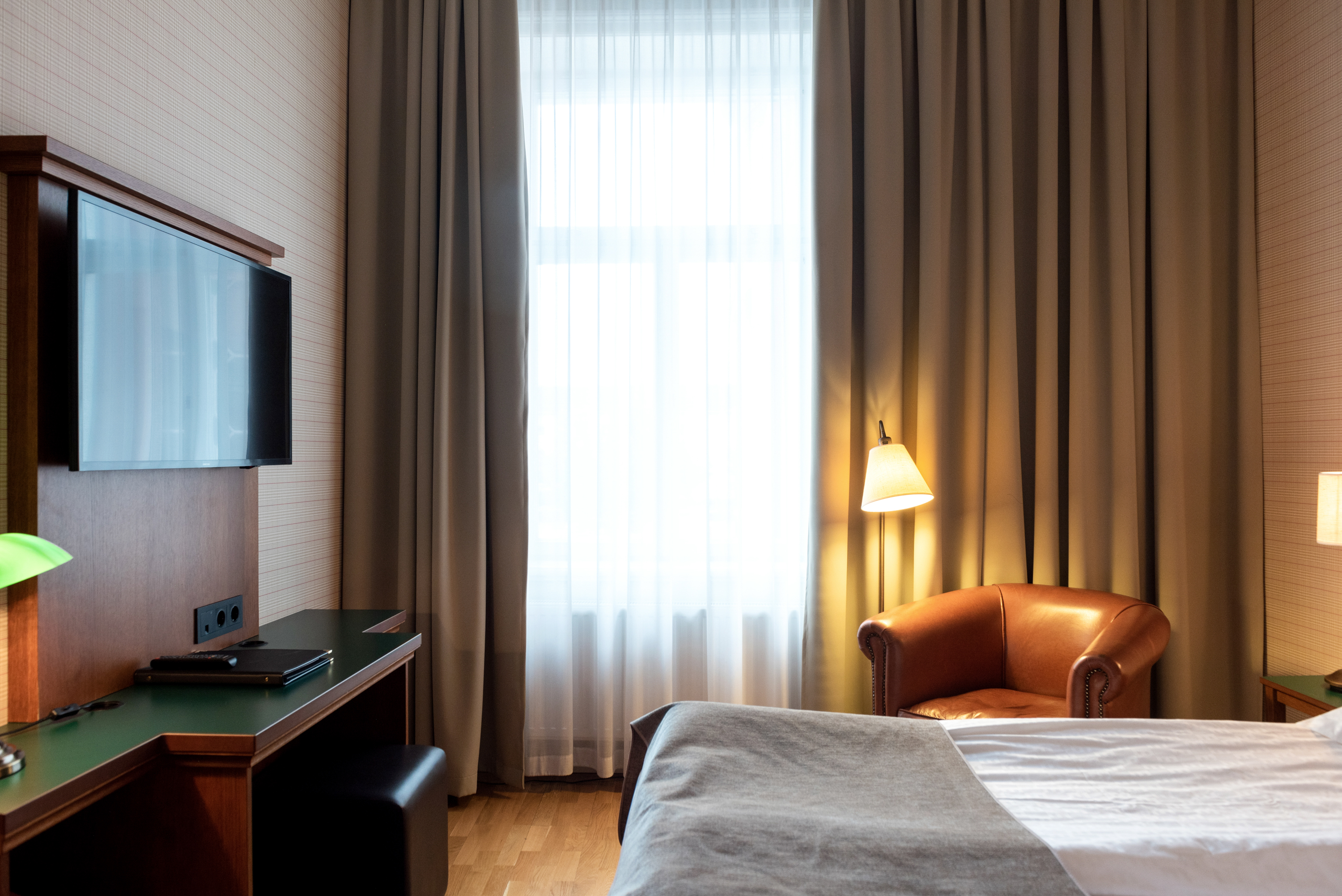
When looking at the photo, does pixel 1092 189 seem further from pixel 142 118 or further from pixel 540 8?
pixel 142 118

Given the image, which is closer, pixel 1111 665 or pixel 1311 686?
pixel 1111 665

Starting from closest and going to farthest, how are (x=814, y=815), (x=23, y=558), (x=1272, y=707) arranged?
(x=23, y=558) < (x=814, y=815) < (x=1272, y=707)

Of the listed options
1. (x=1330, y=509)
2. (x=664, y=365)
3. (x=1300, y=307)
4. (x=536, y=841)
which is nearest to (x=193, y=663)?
(x=536, y=841)

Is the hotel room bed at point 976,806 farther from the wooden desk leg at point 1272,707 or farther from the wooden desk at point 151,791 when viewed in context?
the wooden desk leg at point 1272,707

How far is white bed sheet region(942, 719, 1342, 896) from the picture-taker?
46.1 inches

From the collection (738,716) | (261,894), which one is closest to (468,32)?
(738,716)

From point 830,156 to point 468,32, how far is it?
4.87 ft

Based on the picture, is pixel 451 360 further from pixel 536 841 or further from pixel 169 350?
→ pixel 536 841

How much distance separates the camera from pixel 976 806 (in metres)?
1.40

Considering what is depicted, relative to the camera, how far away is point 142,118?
1.96 metres

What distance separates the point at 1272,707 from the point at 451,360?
315 centimetres

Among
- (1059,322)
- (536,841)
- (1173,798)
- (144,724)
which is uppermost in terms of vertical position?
(1059,322)

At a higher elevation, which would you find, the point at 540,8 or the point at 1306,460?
the point at 540,8

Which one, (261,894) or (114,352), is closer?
(114,352)
